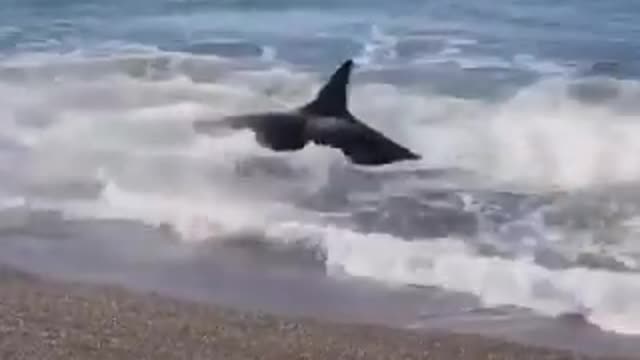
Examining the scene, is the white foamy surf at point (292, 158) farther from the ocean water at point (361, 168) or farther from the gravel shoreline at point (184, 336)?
the gravel shoreline at point (184, 336)

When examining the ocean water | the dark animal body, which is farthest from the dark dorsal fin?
the ocean water

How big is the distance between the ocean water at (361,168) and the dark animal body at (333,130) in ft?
1.12

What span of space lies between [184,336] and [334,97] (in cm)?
374

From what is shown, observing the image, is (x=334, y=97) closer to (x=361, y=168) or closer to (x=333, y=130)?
(x=333, y=130)

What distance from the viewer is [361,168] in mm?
12117

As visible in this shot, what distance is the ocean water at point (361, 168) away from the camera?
31.2ft

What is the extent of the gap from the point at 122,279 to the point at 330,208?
2358 millimetres

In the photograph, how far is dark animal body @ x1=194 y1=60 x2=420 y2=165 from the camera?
11.0 m

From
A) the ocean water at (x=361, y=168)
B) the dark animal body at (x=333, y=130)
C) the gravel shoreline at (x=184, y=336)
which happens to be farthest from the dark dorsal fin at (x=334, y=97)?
the gravel shoreline at (x=184, y=336)

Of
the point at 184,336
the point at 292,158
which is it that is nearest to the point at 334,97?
the point at 292,158

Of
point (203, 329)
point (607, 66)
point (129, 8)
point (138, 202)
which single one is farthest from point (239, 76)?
point (203, 329)

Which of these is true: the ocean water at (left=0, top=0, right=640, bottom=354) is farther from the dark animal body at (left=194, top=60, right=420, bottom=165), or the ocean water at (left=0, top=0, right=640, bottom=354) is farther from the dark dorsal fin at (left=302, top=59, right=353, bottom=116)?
the dark dorsal fin at (left=302, top=59, right=353, bottom=116)

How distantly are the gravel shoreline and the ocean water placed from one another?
73 centimetres

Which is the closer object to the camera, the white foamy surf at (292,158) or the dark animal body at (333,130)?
the white foamy surf at (292,158)
